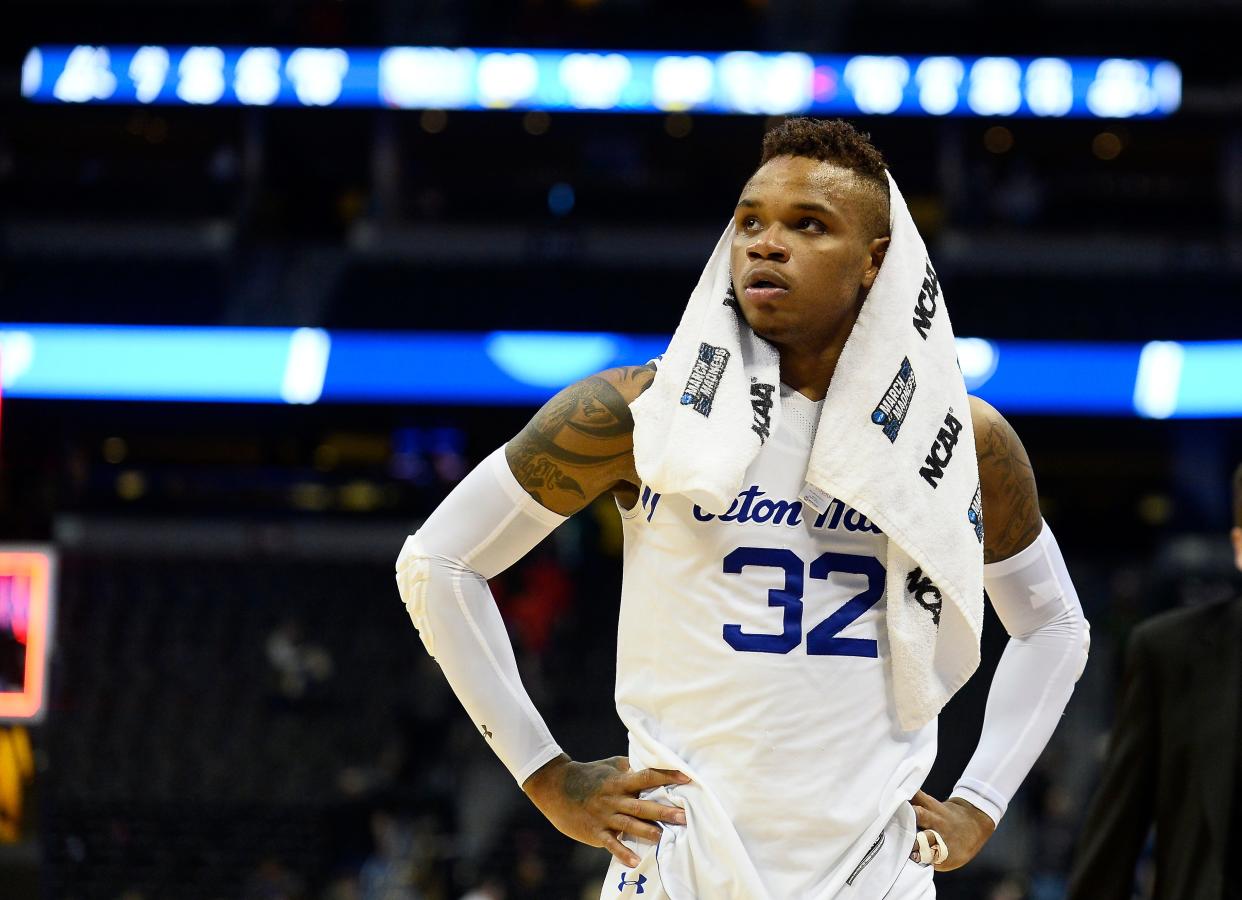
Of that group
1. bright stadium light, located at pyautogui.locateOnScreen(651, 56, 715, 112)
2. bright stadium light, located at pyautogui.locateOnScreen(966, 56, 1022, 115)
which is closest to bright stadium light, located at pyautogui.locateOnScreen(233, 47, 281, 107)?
bright stadium light, located at pyautogui.locateOnScreen(651, 56, 715, 112)

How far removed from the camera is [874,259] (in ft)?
9.09

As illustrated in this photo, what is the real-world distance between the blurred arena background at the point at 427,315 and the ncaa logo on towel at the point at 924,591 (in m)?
12.6

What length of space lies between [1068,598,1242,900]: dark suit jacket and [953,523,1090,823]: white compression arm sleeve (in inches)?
30.3

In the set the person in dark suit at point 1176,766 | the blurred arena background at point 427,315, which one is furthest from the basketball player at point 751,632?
the blurred arena background at point 427,315

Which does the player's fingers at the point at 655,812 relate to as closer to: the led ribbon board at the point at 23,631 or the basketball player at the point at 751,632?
the basketball player at the point at 751,632

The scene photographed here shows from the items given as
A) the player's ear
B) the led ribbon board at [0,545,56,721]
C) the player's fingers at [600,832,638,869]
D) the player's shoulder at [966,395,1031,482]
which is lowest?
the led ribbon board at [0,545,56,721]

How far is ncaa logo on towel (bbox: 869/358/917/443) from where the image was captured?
2615mm

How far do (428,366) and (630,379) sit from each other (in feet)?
46.0

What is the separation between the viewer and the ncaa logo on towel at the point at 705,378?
2561mm

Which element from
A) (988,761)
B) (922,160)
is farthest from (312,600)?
(988,761)

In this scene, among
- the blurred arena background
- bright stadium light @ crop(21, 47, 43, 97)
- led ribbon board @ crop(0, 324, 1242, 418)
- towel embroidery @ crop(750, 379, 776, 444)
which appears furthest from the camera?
bright stadium light @ crop(21, 47, 43, 97)

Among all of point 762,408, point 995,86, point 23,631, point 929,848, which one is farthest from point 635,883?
point 995,86

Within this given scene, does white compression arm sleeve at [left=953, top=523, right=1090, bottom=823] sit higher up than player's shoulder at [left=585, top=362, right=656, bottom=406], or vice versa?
player's shoulder at [left=585, top=362, right=656, bottom=406]

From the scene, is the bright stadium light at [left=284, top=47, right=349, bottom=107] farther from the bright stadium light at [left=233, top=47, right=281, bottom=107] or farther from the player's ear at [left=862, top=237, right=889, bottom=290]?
the player's ear at [left=862, top=237, right=889, bottom=290]
